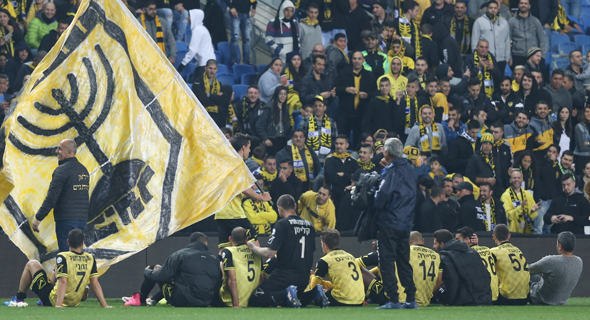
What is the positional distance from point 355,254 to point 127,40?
498 cm

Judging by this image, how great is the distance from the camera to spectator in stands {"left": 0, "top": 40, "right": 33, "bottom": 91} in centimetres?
1672

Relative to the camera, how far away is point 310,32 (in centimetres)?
1905

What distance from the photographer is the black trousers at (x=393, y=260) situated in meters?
10.5

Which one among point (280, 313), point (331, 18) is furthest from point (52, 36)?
point (280, 313)

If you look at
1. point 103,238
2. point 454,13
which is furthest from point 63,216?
point 454,13

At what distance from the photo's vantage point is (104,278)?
13.2m

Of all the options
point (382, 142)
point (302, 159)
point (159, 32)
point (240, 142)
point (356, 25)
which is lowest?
point (302, 159)

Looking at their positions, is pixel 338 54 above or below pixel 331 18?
below

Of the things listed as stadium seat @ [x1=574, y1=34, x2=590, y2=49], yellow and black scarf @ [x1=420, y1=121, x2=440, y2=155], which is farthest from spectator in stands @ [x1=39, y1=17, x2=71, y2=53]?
stadium seat @ [x1=574, y1=34, x2=590, y2=49]

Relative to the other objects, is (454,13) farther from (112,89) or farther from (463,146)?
(112,89)

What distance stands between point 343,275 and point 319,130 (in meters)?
5.61

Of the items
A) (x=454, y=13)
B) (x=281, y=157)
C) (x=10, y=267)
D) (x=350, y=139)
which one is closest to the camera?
(x=10, y=267)

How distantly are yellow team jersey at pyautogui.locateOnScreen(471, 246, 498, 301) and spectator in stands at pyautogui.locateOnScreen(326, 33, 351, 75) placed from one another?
6849mm

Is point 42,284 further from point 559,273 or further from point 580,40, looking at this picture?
point 580,40
